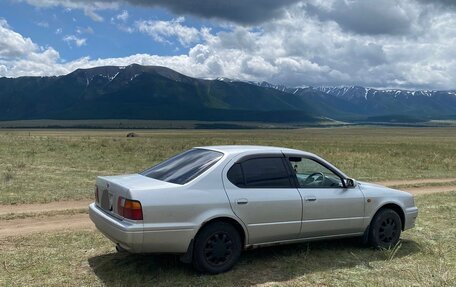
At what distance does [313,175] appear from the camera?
7.15m

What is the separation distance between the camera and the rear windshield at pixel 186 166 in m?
6.14

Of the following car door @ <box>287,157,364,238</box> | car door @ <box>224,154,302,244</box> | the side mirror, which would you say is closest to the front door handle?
car door @ <box>287,157,364,238</box>

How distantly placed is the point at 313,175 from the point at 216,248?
2.05 meters

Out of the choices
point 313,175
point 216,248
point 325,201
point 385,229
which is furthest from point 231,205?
point 385,229

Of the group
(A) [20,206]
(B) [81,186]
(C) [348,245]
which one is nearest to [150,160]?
(B) [81,186]

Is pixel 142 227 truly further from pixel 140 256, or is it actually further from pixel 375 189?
pixel 375 189

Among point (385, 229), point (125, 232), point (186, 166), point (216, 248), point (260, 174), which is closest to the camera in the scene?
point (125, 232)

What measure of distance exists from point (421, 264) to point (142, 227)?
164 inches

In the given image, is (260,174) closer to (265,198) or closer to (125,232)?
(265,198)

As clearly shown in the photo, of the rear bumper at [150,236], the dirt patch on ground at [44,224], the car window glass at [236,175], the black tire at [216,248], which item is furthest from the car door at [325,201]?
the dirt patch on ground at [44,224]

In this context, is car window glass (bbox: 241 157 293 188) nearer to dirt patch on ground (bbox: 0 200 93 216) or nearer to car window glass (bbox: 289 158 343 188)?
car window glass (bbox: 289 158 343 188)

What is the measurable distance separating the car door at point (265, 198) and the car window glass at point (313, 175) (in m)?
0.25

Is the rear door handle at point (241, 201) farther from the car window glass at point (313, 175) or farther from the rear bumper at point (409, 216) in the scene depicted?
the rear bumper at point (409, 216)

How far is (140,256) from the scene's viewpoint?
6.82 metres
